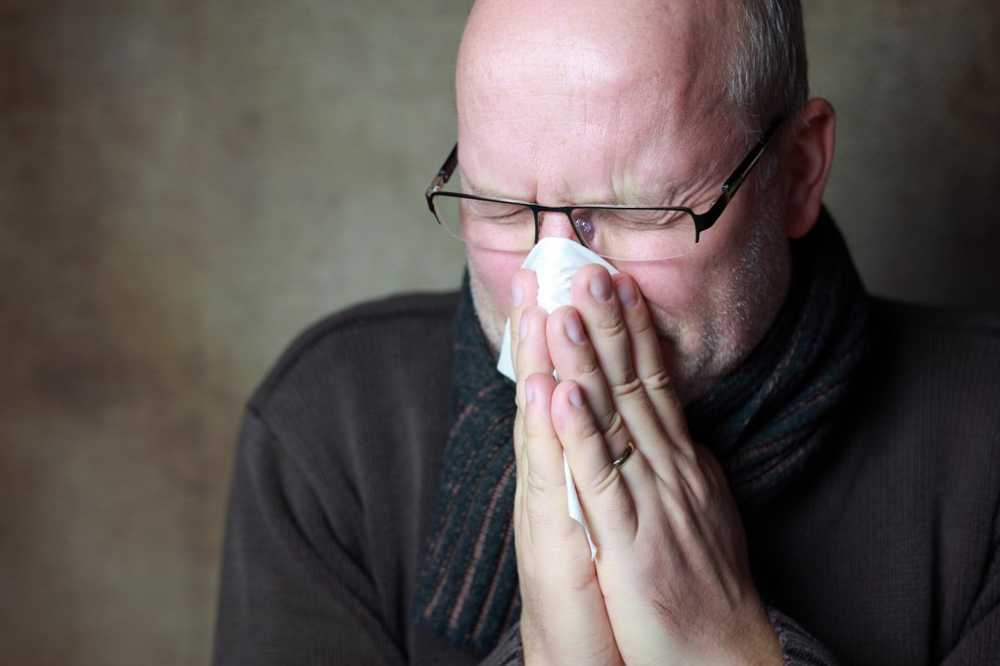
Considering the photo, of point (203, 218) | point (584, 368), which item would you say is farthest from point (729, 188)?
point (203, 218)

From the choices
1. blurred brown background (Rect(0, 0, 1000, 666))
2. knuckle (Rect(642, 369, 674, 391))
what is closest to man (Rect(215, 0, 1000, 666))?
knuckle (Rect(642, 369, 674, 391))

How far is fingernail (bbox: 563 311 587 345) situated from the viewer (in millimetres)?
1434

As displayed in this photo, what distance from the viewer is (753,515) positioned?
72.9 inches

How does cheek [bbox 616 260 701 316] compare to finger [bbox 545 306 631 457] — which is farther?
cheek [bbox 616 260 701 316]

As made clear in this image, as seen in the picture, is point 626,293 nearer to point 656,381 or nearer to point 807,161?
point 656,381

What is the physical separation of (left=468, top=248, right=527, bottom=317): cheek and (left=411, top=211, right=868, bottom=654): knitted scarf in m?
0.14

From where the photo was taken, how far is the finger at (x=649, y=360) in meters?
1.51

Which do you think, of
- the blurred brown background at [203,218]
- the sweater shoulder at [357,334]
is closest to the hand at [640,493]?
the sweater shoulder at [357,334]

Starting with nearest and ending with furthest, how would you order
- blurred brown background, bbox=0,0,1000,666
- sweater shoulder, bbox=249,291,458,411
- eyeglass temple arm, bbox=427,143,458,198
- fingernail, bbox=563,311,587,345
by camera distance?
fingernail, bbox=563,311,587,345 < eyeglass temple arm, bbox=427,143,458,198 < sweater shoulder, bbox=249,291,458,411 < blurred brown background, bbox=0,0,1000,666

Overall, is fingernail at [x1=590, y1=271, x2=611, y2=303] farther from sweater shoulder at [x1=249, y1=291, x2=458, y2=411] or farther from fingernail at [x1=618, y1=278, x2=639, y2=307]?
sweater shoulder at [x1=249, y1=291, x2=458, y2=411]

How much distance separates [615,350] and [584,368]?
0.05 metres

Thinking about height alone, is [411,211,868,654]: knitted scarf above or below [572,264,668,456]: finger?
below

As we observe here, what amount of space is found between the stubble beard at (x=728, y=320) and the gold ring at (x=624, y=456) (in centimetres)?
17

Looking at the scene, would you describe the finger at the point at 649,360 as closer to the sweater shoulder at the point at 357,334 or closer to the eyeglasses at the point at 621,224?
the eyeglasses at the point at 621,224
